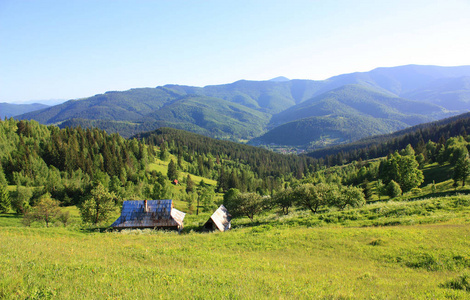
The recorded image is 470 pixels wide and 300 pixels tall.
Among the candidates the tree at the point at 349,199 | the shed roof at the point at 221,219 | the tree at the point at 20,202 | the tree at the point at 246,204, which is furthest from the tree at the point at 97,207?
the tree at the point at 349,199

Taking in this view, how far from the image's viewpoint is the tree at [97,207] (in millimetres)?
43656

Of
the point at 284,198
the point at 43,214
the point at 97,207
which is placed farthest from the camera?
the point at 43,214

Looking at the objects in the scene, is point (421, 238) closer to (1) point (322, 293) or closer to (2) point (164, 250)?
(1) point (322, 293)

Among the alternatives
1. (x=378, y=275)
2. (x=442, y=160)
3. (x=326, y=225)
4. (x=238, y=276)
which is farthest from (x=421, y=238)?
(x=442, y=160)

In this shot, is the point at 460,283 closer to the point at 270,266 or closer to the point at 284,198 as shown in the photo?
the point at 270,266

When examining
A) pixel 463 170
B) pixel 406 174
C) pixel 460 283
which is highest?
pixel 460 283

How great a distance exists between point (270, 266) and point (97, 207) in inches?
1627

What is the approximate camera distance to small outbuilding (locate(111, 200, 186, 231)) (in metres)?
42.6

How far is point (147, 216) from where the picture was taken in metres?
43.7

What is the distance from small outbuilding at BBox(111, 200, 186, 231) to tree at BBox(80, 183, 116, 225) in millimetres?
4067

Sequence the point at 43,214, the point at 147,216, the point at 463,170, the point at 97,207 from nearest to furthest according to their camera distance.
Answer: the point at 147,216 < the point at 97,207 < the point at 43,214 < the point at 463,170

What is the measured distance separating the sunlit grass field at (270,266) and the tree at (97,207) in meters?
16.4

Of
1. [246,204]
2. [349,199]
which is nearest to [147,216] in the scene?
[246,204]

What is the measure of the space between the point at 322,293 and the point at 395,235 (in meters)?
16.0
